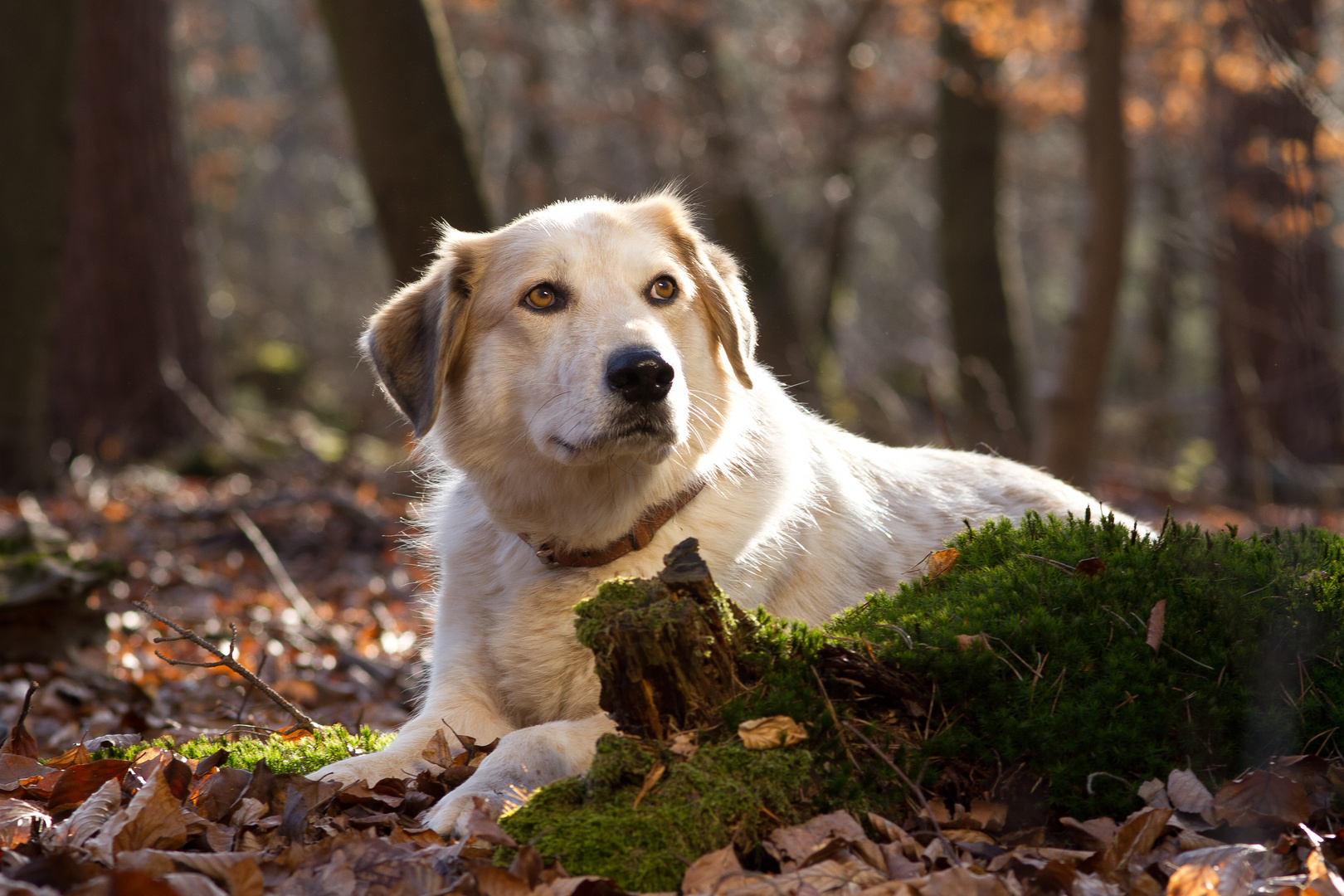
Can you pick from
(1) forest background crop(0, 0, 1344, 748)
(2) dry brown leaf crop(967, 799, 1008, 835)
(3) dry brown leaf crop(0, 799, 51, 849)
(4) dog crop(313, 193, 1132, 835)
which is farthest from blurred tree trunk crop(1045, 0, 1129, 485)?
(3) dry brown leaf crop(0, 799, 51, 849)

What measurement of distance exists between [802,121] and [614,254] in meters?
15.6

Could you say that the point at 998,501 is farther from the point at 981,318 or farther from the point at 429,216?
the point at 981,318

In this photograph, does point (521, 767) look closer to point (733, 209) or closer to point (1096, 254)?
point (1096, 254)

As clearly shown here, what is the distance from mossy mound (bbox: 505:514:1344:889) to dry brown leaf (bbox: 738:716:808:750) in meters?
0.03

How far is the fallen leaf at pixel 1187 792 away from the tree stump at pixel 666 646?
1.08 meters

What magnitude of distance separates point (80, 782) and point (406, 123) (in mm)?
5541

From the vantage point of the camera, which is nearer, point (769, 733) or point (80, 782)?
Answer: point (769, 733)

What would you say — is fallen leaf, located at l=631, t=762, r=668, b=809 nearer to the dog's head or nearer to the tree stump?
the tree stump

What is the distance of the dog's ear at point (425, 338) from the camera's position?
4.01 meters

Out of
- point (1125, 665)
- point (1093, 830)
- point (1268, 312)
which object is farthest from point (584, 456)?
point (1268, 312)

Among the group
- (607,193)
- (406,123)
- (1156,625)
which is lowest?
(1156,625)

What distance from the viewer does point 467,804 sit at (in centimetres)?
284

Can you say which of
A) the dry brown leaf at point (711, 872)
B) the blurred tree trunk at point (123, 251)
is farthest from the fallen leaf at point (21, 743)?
the blurred tree trunk at point (123, 251)

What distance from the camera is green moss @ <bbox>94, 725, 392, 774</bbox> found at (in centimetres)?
353
